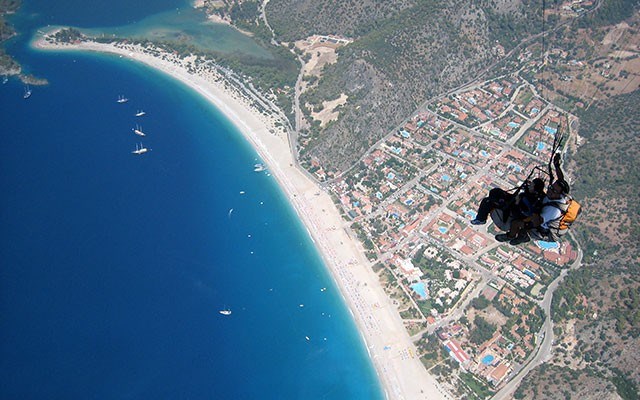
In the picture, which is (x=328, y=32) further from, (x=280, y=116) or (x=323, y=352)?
(x=323, y=352)

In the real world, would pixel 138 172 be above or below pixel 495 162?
below

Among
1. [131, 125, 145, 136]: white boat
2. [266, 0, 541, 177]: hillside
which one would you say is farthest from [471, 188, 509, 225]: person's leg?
[131, 125, 145, 136]: white boat

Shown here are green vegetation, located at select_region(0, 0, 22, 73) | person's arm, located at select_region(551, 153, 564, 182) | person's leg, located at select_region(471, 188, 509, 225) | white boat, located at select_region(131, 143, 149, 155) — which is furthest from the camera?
green vegetation, located at select_region(0, 0, 22, 73)

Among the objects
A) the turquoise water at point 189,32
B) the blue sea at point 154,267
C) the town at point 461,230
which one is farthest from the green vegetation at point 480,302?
the turquoise water at point 189,32

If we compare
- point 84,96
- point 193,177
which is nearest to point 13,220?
Result: point 193,177

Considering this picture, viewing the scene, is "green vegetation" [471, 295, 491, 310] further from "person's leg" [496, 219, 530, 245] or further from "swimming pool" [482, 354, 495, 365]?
"person's leg" [496, 219, 530, 245]

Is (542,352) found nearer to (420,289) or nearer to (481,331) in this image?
(481,331)

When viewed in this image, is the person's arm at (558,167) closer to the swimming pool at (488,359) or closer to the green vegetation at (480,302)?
the swimming pool at (488,359)
